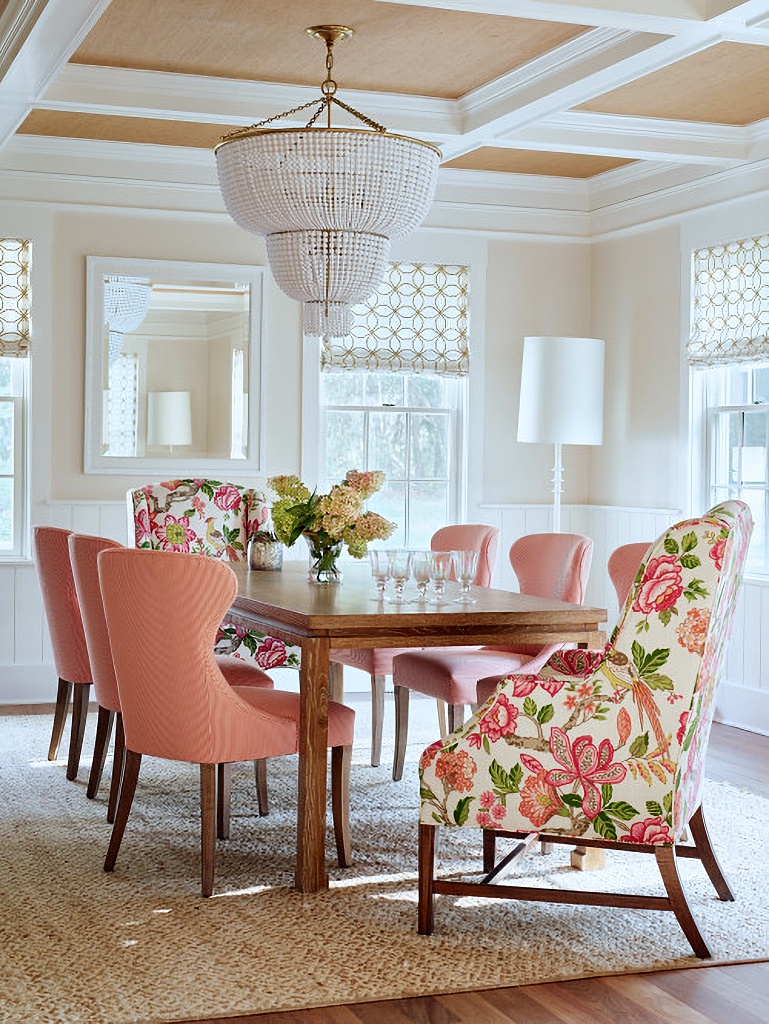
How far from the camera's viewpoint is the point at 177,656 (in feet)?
11.7

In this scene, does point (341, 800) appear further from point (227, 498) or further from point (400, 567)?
point (227, 498)

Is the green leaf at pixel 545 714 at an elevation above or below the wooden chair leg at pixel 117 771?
above

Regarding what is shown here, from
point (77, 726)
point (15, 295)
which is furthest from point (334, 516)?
point (15, 295)

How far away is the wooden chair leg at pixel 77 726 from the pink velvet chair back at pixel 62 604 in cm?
6

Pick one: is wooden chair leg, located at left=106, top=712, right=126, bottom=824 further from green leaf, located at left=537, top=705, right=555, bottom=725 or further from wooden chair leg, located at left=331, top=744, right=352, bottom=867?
green leaf, located at left=537, top=705, right=555, bottom=725

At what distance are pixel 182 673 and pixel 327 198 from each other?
1.61m

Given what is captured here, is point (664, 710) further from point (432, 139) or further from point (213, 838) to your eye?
point (432, 139)

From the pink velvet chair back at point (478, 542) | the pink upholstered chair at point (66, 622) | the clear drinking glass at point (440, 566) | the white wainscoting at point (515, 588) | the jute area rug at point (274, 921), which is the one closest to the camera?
the jute area rug at point (274, 921)

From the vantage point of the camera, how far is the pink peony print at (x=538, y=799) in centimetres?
318

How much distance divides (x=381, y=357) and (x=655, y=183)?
1679 millimetres

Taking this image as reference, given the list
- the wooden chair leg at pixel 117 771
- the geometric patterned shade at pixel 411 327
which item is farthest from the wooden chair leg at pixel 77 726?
the geometric patterned shade at pixel 411 327

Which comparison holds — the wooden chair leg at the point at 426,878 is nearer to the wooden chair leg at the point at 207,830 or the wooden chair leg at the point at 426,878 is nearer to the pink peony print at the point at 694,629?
the wooden chair leg at the point at 207,830

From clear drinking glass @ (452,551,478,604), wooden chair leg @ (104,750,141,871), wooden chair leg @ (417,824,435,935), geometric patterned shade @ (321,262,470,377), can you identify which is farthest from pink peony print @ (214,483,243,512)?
wooden chair leg @ (417,824,435,935)

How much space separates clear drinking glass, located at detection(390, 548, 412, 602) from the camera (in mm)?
4066
